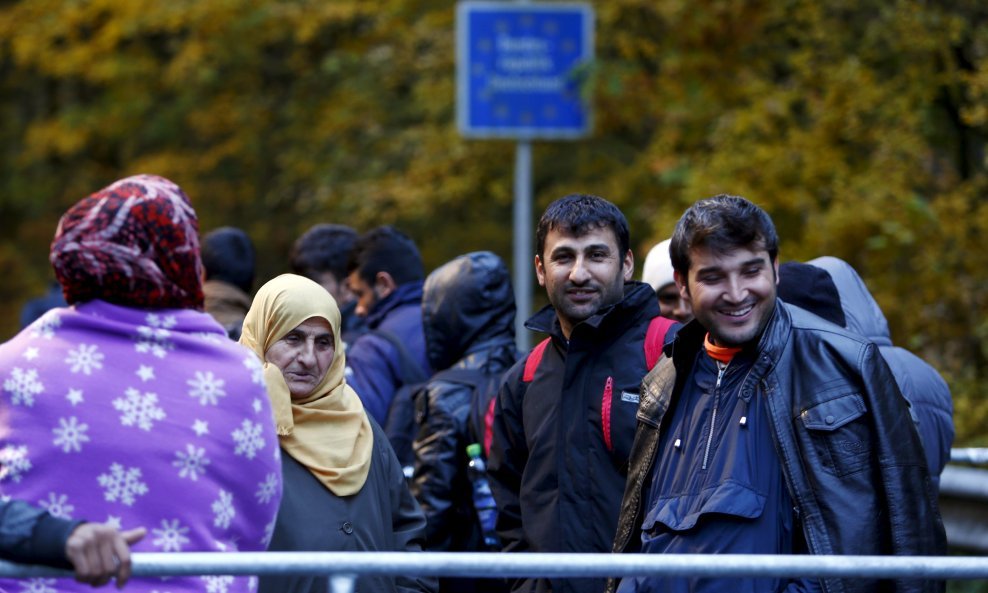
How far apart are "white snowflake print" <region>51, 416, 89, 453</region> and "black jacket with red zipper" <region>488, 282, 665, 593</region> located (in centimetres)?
196

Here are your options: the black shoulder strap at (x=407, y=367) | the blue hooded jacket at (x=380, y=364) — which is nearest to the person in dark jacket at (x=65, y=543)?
the blue hooded jacket at (x=380, y=364)

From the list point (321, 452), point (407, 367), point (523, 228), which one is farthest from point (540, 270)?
point (523, 228)

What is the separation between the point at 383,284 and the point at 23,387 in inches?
161

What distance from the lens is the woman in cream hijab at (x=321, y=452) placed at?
422cm

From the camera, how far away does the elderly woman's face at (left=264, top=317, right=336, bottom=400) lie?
14.5ft

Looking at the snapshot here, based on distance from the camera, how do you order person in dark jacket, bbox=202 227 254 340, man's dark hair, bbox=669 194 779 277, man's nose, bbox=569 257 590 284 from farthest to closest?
person in dark jacket, bbox=202 227 254 340, man's nose, bbox=569 257 590 284, man's dark hair, bbox=669 194 779 277

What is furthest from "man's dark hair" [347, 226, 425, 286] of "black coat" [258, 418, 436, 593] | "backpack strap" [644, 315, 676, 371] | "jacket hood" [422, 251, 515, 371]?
"black coat" [258, 418, 436, 593]

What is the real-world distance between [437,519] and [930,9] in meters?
4.54

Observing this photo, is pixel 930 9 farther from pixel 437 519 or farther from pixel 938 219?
pixel 437 519

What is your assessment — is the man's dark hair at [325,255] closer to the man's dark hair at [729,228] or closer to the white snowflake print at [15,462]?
the man's dark hair at [729,228]

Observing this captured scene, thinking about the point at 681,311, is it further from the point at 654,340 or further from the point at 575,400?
the point at 575,400

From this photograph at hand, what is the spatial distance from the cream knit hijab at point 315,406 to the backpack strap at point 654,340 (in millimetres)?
897

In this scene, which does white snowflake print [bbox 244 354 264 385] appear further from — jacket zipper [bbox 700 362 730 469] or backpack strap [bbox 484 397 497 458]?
backpack strap [bbox 484 397 497 458]

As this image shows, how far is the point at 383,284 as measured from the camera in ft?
23.2
